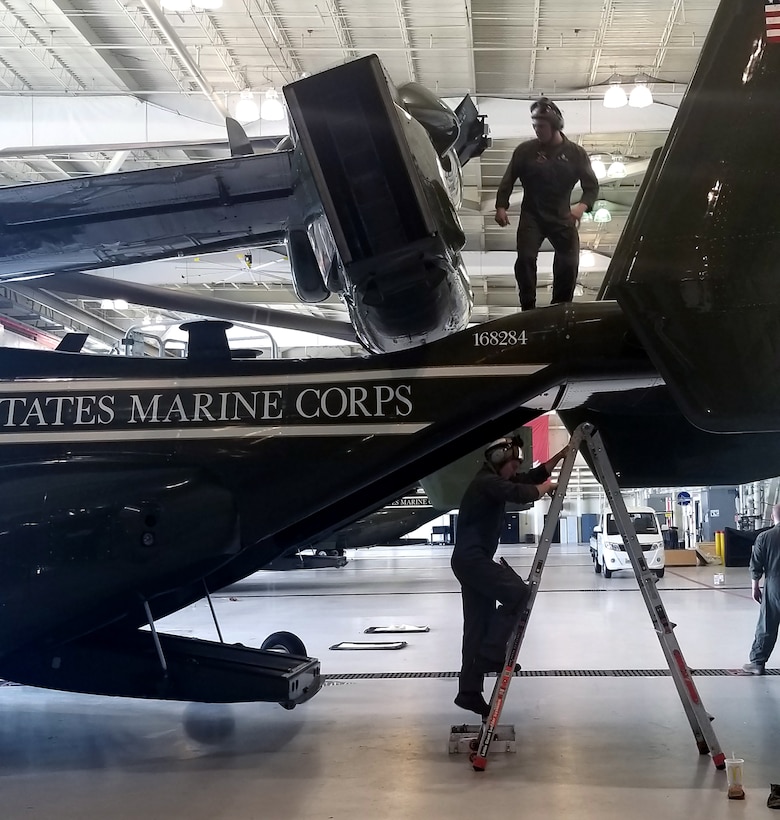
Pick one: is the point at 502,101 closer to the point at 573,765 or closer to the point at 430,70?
the point at 430,70

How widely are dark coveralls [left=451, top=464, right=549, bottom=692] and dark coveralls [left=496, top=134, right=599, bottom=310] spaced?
3.68 feet

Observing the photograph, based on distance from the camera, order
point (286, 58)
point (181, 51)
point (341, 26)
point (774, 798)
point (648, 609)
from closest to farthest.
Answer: point (774, 798)
point (648, 609)
point (181, 51)
point (341, 26)
point (286, 58)

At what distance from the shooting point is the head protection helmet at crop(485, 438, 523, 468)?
15.9 feet

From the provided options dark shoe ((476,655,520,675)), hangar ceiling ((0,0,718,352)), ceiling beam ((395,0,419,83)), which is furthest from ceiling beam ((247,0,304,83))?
dark shoe ((476,655,520,675))

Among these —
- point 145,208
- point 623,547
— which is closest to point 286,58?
point 145,208

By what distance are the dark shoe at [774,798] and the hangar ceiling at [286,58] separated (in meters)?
8.16

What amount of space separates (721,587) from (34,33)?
43.2ft

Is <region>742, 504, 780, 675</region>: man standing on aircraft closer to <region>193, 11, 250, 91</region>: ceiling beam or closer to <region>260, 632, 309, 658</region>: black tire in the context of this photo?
<region>260, 632, 309, 658</region>: black tire

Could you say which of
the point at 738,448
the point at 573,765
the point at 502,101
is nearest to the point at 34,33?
the point at 502,101

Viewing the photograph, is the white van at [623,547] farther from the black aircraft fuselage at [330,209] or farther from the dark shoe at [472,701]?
the black aircraft fuselage at [330,209]

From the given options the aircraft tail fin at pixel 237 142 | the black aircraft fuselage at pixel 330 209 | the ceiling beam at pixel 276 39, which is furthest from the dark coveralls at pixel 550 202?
the ceiling beam at pixel 276 39

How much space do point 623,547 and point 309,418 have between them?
12638 mm

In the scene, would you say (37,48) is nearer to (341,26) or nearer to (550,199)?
(341,26)

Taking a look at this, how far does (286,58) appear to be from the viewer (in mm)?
11570
